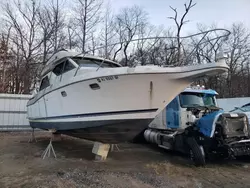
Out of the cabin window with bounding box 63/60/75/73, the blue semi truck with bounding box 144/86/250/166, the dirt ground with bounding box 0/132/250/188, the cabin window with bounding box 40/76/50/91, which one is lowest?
the dirt ground with bounding box 0/132/250/188

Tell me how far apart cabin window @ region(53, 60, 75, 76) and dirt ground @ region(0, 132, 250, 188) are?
222cm

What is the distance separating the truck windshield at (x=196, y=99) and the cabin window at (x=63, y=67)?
3.36m

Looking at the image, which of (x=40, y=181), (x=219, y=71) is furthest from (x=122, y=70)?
(x=40, y=181)

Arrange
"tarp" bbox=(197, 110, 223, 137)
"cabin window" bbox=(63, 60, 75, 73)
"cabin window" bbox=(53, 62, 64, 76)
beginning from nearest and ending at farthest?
"tarp" bbox=(197, 110, 223, 137)
"cabin window" bbox=(63, 60, 75, 73)
"cabin window" bbox=(53, 62, 64, 76)

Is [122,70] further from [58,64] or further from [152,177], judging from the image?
[58,64]

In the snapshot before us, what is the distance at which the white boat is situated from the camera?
4.84m

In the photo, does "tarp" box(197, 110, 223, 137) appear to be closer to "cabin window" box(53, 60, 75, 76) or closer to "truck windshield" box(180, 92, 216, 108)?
"truck windshield" box(180, 92, 216, 108)

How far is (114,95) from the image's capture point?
5.14 m

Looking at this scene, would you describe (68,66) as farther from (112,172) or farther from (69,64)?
(112,172)

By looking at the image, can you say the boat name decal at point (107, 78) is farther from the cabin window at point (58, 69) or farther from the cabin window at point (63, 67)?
the cabin window at point (58, 69)

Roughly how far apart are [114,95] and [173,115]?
301 centimetres

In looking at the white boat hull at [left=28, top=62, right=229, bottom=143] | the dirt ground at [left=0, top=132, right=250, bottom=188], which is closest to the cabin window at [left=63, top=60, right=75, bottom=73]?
the white boat hull at [left=28, top=62, right=229, bottom=143]

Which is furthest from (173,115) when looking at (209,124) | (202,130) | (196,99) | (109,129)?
(109,129)

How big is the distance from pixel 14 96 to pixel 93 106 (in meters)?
9.25
